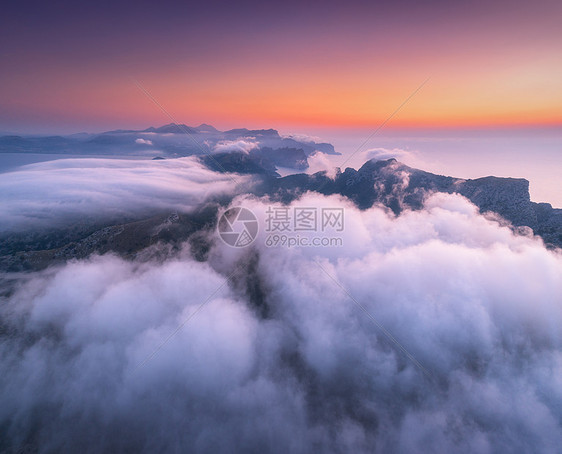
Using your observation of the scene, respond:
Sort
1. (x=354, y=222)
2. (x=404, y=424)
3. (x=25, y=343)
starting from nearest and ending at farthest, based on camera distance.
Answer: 1. (x=404, y=424)
2. (x=25, y=343)
3. (x=354, y=222)

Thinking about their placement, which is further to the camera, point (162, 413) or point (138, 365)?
point (138, 365)

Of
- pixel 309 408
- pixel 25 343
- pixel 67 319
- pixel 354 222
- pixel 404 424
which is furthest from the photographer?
pixel 354 222

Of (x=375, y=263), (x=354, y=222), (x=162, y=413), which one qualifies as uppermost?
(x=354, y=222)

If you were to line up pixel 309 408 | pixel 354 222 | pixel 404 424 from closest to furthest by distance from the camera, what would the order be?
pixel 404 424 → pixel 309 408 → pixel 354 222

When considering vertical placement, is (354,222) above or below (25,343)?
above

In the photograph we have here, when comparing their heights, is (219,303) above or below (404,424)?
above

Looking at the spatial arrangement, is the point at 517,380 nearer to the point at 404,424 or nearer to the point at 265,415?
the point at 404,424

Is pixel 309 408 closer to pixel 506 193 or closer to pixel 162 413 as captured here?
pixel 162 413

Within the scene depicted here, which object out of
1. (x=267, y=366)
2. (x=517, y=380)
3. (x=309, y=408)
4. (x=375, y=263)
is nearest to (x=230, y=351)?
(x=267, y=366)

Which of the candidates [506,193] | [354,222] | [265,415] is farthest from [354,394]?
[506,193]
